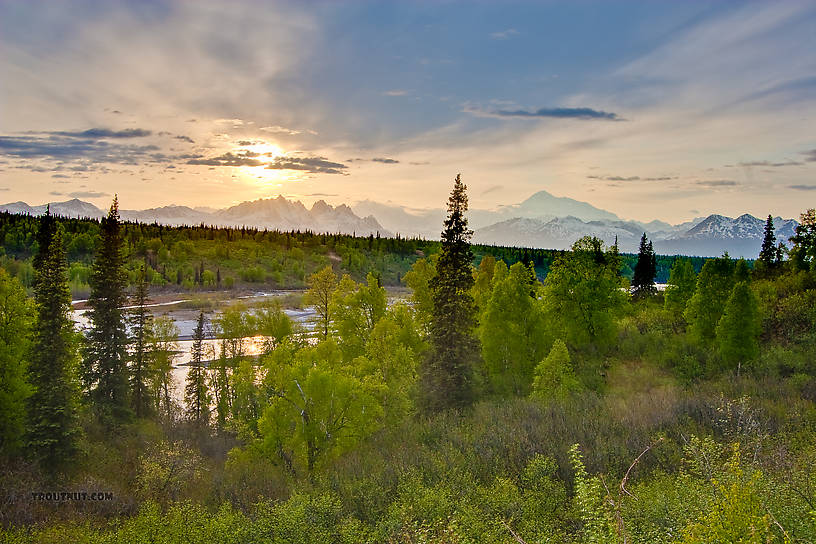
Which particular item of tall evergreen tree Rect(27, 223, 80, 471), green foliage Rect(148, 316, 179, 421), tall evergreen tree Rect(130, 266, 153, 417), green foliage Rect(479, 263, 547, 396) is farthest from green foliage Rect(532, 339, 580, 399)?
green foliage Rect(148, 316, 179, 421)

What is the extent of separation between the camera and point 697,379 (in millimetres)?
29812

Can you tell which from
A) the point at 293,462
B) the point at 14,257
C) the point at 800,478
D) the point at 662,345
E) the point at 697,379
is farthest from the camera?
the point at 14,257

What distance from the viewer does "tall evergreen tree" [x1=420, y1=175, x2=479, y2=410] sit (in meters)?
30.1

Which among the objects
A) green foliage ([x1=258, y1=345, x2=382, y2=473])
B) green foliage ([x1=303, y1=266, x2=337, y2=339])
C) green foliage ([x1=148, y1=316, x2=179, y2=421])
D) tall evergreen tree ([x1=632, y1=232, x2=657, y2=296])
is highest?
tall evergreen tree ([x1=632, y1=232, x2=657, y2=296])

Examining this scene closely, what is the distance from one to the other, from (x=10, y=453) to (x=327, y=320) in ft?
72.0

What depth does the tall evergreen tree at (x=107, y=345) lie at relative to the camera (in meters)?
34.6

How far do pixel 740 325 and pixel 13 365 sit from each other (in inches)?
1689

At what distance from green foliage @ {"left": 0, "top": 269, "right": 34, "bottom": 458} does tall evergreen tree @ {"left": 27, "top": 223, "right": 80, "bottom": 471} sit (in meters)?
0.49

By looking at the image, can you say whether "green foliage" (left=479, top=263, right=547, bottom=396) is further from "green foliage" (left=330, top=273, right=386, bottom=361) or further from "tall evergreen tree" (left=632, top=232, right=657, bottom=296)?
"tall evergreen tree" (left=632, top=232, right=657, bottom=296)

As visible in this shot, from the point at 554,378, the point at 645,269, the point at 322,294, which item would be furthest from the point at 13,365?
the point at 645,269

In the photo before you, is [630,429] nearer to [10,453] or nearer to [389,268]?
[10,453]

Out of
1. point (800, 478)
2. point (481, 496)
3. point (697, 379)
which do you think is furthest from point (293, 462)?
point (697, 379)

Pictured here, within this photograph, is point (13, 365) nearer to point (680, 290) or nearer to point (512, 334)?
point (512, 334)

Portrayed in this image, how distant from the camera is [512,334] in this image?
31031mm
